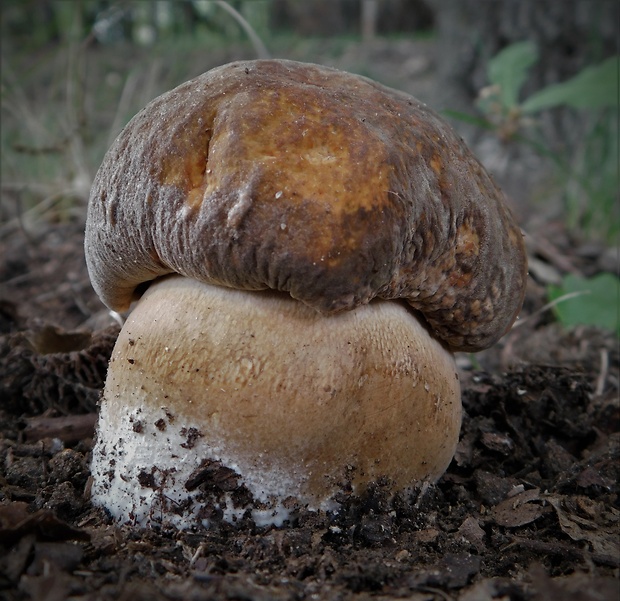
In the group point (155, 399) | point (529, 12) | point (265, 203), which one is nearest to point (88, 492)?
point (155, 399)

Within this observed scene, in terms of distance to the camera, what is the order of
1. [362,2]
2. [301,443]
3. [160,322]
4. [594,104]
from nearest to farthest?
1. [301,443]
2. [160,322]
3. [594,104]
4. [362,2]

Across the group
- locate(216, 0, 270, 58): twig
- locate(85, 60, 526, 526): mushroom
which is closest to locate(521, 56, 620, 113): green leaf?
locate(216, 0, 270, 58): twig

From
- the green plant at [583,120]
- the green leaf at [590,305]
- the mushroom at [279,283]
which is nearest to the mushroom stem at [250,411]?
the mushroom at [279,283]

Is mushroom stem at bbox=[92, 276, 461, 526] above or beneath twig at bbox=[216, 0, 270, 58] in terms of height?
beneath

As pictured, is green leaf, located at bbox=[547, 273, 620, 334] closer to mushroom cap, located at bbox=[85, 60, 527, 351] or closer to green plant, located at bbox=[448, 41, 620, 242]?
green plant, located at bbox=[448, 41, 620, 242]

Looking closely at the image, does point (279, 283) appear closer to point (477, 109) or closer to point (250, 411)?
point (250, 411)

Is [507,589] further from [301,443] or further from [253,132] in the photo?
[253,132]
